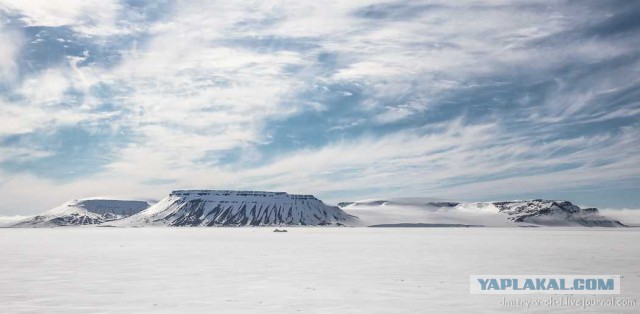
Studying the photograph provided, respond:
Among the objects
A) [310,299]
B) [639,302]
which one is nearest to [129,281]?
[310,299]

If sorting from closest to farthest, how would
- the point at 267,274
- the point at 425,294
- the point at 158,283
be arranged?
the point at 425,294, the point at 158,283, the point at 267,274

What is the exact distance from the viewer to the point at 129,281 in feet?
90.6

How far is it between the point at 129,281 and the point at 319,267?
39.8 feet

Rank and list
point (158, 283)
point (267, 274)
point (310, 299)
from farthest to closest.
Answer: point (267, 274)
point (158, 283)
point (310, 299)

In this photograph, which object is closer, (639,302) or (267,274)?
(639,302)

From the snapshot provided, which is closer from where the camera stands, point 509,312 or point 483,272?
point 509,312

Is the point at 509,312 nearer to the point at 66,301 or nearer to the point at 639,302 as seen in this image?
the point at 639,302

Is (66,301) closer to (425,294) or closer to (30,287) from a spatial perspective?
(30,287)

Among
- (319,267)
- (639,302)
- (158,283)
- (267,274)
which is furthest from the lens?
(319,267)

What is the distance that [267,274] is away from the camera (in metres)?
31.1

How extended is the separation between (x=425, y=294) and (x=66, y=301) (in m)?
13.7

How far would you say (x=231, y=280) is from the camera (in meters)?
28.1

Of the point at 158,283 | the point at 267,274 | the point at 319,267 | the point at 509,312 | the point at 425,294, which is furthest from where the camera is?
the point at 319,267

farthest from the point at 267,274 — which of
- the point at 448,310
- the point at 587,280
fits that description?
the point at 587,280
